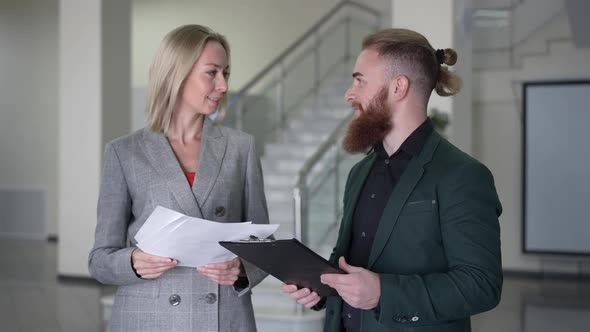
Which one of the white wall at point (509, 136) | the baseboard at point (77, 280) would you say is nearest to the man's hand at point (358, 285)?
the baseboard at point (77, 280)

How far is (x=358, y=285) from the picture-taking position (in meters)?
1.76

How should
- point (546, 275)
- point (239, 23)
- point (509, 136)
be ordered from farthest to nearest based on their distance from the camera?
1. point (239, 23)
2. point (509, 136)
3. point (546, 275)

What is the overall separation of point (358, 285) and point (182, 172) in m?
0.81

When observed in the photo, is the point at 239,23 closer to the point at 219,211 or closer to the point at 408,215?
the point at 219,211

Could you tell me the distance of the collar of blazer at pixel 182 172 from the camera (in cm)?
229

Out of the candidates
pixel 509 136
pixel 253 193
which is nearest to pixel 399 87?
pixel 253 193

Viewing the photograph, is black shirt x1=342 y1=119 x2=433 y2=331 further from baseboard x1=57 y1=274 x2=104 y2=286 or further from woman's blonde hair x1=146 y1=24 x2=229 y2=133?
baseboard x1=57 y1=274 x2=104 y2=286

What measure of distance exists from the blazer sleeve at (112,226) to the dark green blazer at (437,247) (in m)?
0.77

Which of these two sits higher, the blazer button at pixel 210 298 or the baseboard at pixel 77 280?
the blazer button at pixel 210 298

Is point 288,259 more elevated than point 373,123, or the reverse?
point 373,123

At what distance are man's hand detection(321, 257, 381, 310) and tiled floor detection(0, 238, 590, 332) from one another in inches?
188

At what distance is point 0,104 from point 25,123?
0.68 metres

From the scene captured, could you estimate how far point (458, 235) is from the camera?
70.7 inches

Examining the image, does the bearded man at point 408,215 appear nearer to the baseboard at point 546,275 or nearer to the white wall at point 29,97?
the baseboard at point 546,275
